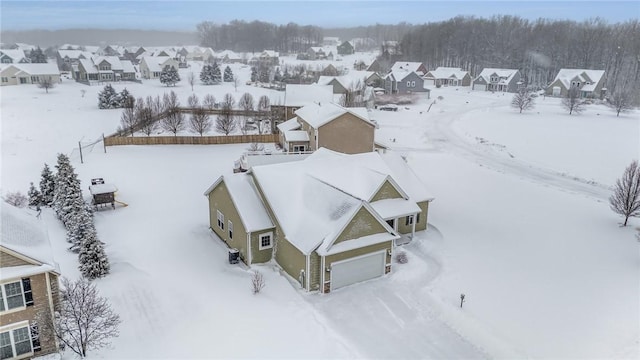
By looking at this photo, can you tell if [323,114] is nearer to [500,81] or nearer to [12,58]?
[500,81]

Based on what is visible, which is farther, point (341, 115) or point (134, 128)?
point (134, 128)

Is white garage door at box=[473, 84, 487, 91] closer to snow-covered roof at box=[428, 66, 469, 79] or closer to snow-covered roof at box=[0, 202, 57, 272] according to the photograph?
snow-covered roof at box=[428, 66, 469, 79]

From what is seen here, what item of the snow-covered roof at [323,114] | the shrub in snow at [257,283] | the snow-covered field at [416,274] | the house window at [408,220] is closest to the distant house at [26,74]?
the snow-covered field at [416,274]

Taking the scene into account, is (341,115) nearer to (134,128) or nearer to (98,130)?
(134,128)

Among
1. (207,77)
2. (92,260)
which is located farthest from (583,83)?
(92,260)

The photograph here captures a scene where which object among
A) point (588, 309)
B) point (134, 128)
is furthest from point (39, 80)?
point (588, 309)
